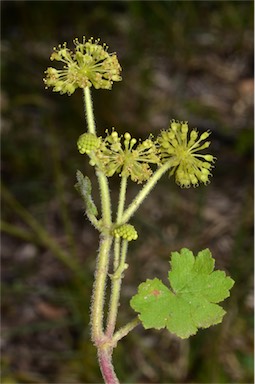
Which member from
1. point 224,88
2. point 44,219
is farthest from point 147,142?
point 224,88

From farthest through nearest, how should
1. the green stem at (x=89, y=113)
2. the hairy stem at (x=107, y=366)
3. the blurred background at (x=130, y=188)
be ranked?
the blurred background at (x=130, y=188)
the green stem at (x=89, y=113)
the hairy stem at (x=107, y=366)

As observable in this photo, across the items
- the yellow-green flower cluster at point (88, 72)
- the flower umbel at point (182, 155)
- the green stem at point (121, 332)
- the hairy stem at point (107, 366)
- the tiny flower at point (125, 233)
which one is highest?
the yellow-green flower cluster at point (88, 72)

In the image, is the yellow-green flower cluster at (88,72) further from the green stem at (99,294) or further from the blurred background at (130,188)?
the blurred background at (130,188)

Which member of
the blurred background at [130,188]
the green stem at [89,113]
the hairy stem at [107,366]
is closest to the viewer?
the hairy stem at [107,366]

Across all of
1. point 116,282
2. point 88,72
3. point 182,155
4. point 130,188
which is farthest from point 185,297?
point 130,188

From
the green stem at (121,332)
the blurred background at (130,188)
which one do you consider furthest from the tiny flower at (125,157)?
the blurred background at (130,188)

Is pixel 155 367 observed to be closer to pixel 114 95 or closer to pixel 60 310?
pixel 60 310

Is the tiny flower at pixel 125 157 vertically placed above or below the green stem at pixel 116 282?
above
